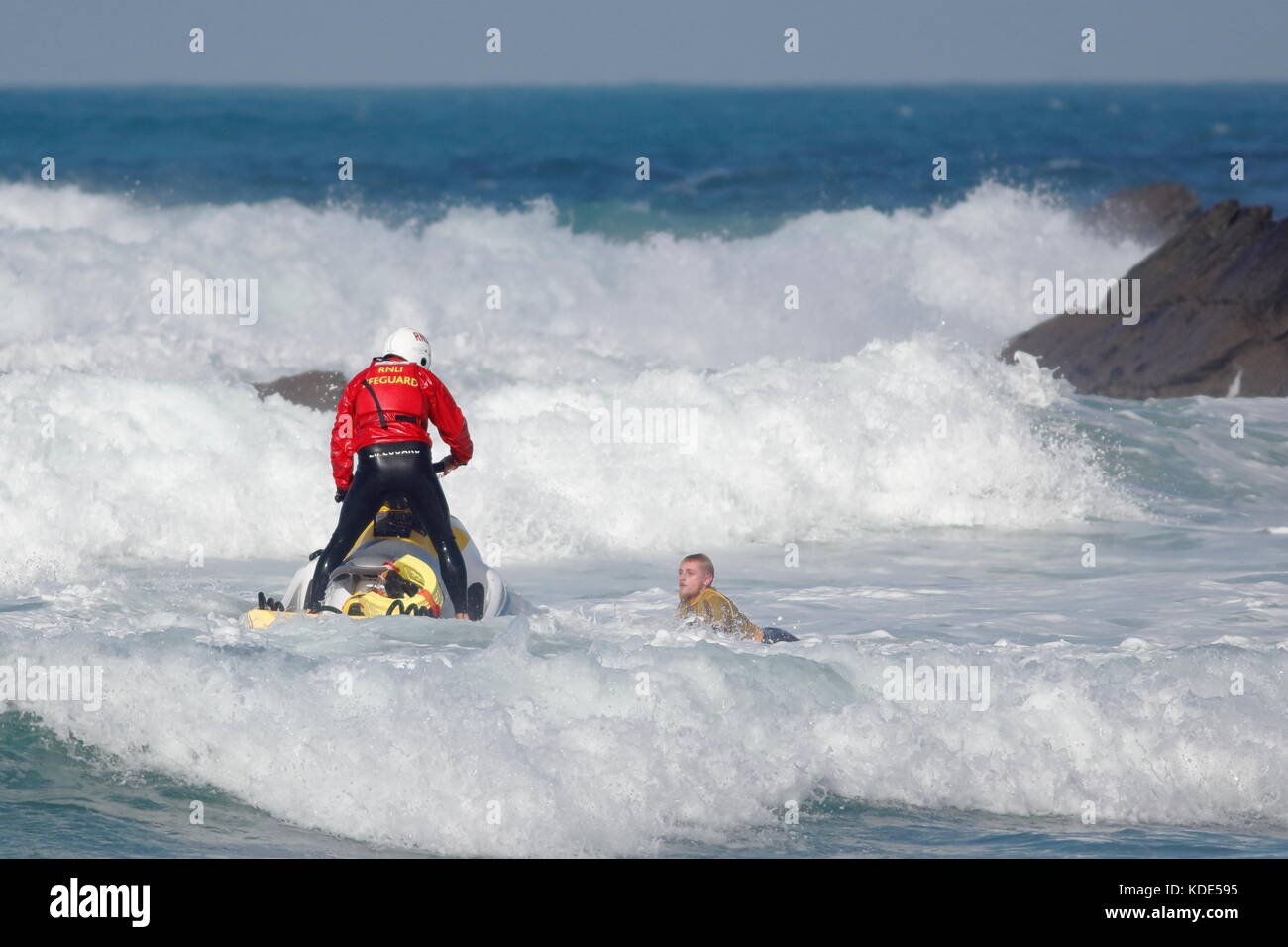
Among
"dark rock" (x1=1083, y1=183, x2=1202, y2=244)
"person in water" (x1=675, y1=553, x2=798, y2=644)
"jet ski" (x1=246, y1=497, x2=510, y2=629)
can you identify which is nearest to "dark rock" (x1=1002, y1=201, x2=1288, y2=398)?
"dark rock" (x1=1083, y1=183, x2=1202, y2=244)

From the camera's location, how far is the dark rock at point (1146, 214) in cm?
3038

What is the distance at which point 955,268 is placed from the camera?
96.2 ft

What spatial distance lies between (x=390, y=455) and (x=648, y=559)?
14.3ft

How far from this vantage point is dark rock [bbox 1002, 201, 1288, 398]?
1855 cm

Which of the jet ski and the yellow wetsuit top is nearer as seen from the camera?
the jet ski

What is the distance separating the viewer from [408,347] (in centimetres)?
916

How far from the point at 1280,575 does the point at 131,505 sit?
805cm

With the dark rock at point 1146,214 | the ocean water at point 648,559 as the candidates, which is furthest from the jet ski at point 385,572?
the dark rock at point 1146,214

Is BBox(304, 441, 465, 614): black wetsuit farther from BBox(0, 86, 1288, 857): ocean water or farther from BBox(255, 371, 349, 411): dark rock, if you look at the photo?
BBox(255, 371, 349, 411): dark rock

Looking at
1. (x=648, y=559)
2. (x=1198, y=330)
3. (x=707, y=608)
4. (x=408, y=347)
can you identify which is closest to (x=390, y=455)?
(x=408, y=347)

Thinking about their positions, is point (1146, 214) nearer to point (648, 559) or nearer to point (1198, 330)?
point (1198, 330)

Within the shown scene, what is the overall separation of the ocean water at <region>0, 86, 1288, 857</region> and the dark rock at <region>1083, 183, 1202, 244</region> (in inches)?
17.3
